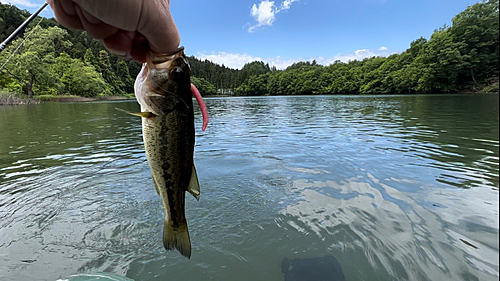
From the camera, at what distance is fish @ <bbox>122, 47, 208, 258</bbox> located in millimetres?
2084

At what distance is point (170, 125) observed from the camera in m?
2.19

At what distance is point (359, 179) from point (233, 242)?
4557 mm

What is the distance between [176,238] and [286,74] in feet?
486

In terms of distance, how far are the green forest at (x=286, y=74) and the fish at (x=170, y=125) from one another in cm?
183

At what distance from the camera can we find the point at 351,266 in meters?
4.39

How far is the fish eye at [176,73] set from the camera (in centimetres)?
208

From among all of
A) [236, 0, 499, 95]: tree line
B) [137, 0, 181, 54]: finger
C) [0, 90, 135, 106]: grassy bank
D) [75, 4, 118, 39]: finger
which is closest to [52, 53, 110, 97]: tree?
[0, 90, 135, 106]: grassy bank

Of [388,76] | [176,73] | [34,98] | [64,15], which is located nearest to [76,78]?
[34,98]

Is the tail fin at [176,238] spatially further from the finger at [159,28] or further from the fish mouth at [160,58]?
the finger at [159,28]

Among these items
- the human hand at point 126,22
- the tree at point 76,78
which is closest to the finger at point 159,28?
the human hand at point 126,22

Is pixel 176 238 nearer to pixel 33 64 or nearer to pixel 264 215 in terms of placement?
pixel 264 215

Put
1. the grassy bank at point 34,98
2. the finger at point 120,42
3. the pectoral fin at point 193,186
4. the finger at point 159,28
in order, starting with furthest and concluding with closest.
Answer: the grassy bank at point 34,98, the pectoral fin at point 193,186, the finger at point 120,42, the finger at point 159,28

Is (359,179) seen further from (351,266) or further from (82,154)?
(82,154)

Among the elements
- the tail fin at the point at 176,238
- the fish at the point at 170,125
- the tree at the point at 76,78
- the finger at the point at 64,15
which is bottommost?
the tail fin at the point at 176,238
